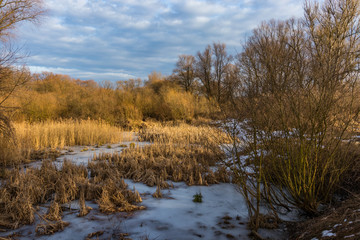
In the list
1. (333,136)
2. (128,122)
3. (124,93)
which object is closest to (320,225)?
(333,136)

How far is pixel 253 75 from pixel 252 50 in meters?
0.42

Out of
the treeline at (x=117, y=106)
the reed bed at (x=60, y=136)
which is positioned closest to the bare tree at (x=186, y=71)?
the treeline at (x=117, y=106)

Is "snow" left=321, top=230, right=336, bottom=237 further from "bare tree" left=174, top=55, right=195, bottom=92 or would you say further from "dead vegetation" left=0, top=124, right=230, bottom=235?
"bare tree" left=174, top=55, right=195, bottom=92

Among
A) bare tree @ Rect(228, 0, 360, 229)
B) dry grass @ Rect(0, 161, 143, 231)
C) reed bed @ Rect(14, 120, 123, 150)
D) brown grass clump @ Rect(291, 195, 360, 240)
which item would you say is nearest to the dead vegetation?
dry grass @ Rect(0, 161, 143, 231)

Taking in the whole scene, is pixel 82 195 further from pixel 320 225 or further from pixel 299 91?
pixel 299 91

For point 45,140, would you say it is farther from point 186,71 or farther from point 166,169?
point 186,71

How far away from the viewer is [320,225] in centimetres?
A: 253

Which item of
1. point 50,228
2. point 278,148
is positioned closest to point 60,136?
point 50,228

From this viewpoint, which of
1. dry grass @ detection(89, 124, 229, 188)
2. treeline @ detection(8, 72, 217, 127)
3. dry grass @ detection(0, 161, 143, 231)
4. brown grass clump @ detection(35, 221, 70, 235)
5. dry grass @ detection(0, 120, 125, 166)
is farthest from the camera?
treeline @ detection(8, 72, 217, 127)

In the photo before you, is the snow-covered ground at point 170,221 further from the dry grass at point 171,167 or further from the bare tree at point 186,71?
the bare tree at point 186,71

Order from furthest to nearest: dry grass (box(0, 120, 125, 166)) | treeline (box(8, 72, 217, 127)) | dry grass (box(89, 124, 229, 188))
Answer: treeline (box(8, 72, 217, 127)) < dry grass (box(0, 120, 125, 166)) < dry grass (box(89, 124, 229, 188))

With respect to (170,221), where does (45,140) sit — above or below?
above

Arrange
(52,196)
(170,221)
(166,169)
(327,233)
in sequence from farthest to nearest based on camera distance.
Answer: (166,169) < (52,196) < (170,221) < (327,233)

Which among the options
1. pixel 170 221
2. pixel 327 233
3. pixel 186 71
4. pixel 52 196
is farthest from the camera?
pixel 186 71
